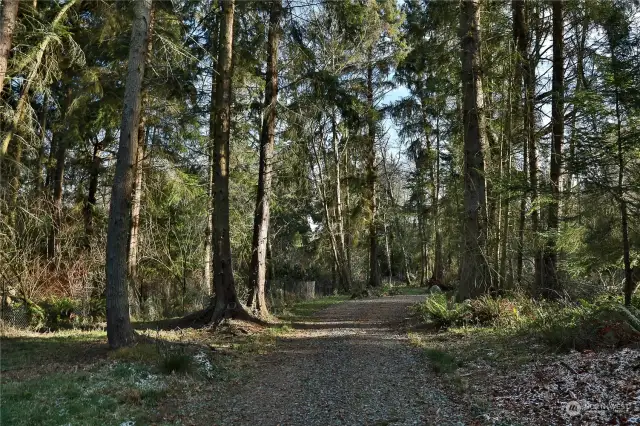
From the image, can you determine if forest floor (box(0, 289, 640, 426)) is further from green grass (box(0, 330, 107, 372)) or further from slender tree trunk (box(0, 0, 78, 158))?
slender tree trunk (box(0, 0, 78, 158))

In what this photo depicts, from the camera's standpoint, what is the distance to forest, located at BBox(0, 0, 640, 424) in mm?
8398

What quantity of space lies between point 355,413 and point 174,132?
42.6 feet

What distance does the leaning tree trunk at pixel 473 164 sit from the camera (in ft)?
39.0

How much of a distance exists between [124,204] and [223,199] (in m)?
4.08

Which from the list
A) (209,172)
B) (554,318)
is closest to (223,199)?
(209,172)

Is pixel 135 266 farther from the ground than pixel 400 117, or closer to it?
closer to it

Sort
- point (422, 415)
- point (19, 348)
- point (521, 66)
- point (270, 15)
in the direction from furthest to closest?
point (270, 15)
point (521, 66)
point (19, 348)
point (422, 415)

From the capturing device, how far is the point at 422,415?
5.49 meters

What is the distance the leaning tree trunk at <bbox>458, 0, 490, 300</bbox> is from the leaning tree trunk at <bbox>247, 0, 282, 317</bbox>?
539cm

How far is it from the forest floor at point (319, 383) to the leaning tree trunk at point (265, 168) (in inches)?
144

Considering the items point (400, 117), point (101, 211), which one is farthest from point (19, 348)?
point (400, 117)

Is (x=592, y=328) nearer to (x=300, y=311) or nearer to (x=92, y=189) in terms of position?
(x=300, y=311)

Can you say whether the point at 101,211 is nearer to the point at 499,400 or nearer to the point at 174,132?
the point at 174,132
